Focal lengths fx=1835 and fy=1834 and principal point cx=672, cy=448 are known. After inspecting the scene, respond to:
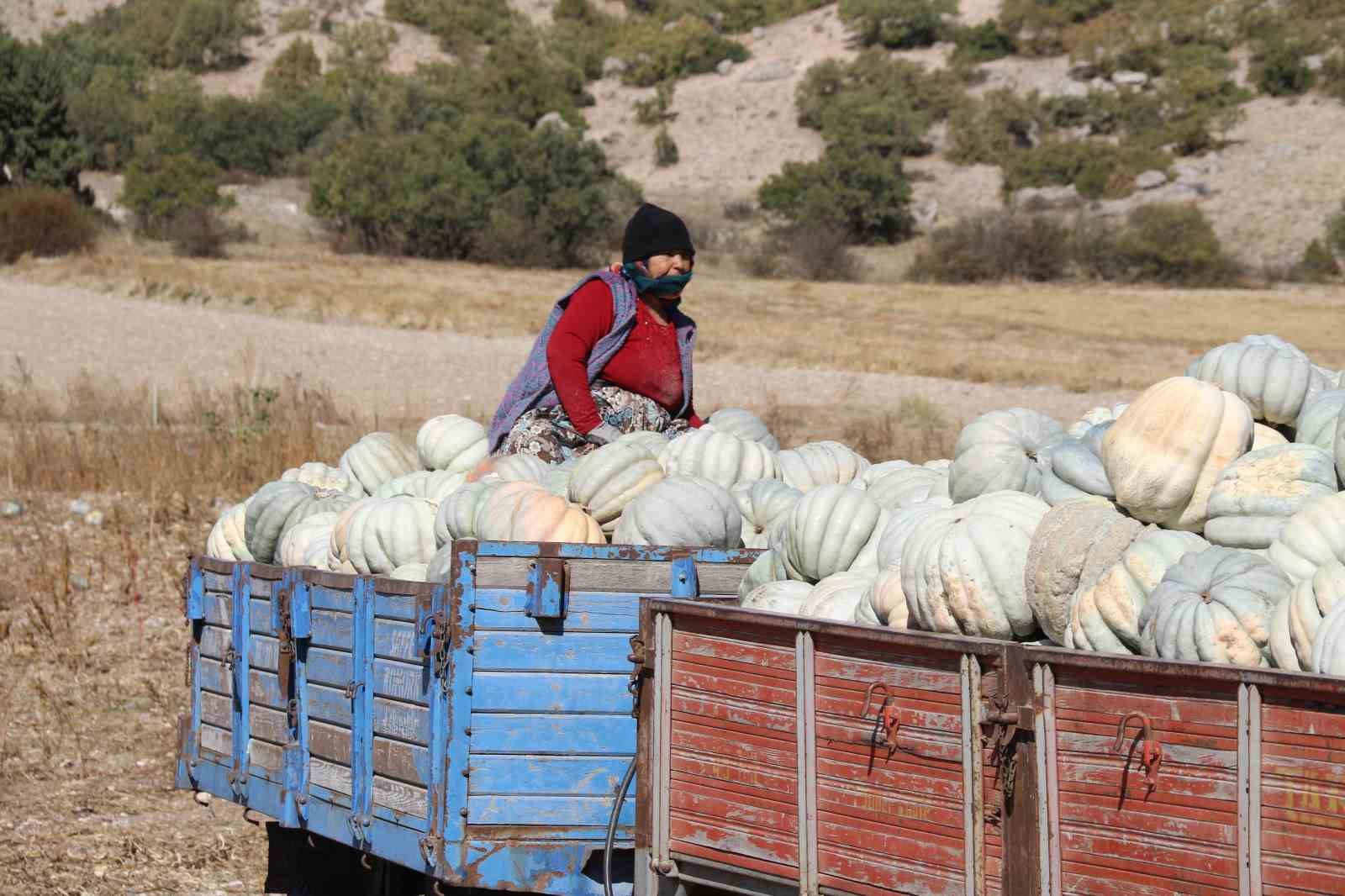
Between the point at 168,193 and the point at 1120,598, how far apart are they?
43687mm

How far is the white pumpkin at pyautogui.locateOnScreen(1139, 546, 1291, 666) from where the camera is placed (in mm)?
4078

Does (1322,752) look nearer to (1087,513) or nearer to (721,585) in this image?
(1087,513)

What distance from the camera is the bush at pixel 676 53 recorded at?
234ft

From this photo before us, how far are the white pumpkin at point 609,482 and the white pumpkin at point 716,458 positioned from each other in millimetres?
398

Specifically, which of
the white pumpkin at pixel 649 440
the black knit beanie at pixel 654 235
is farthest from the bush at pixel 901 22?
the white pumpkin at pixel 649 440

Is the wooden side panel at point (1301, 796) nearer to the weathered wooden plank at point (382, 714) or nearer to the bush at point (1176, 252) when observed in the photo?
the weathered wooden plank at point (382, 714)

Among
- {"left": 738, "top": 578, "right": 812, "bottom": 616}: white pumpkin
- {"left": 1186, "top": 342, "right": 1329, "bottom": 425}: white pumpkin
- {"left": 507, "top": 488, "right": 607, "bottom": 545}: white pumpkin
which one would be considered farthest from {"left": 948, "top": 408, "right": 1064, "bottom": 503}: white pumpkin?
{"left": 507, "top": 488, "right": 607, "bottom": 545}: white pumpkin

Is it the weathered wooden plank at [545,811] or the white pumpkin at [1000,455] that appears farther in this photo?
the white pumpkin at [1000,455]

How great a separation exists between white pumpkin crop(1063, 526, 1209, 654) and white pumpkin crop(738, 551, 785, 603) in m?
1.30

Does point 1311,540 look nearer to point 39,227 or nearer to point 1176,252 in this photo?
point 39,227

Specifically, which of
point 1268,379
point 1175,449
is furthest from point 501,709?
point 1268,379

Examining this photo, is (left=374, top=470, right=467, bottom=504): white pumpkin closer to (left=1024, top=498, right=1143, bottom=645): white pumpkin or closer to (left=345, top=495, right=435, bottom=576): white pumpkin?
(left=345, top=495, right=435, bottom=576): white pumpkin

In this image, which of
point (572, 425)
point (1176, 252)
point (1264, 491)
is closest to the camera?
point (1264, 491)

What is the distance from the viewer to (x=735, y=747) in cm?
441
